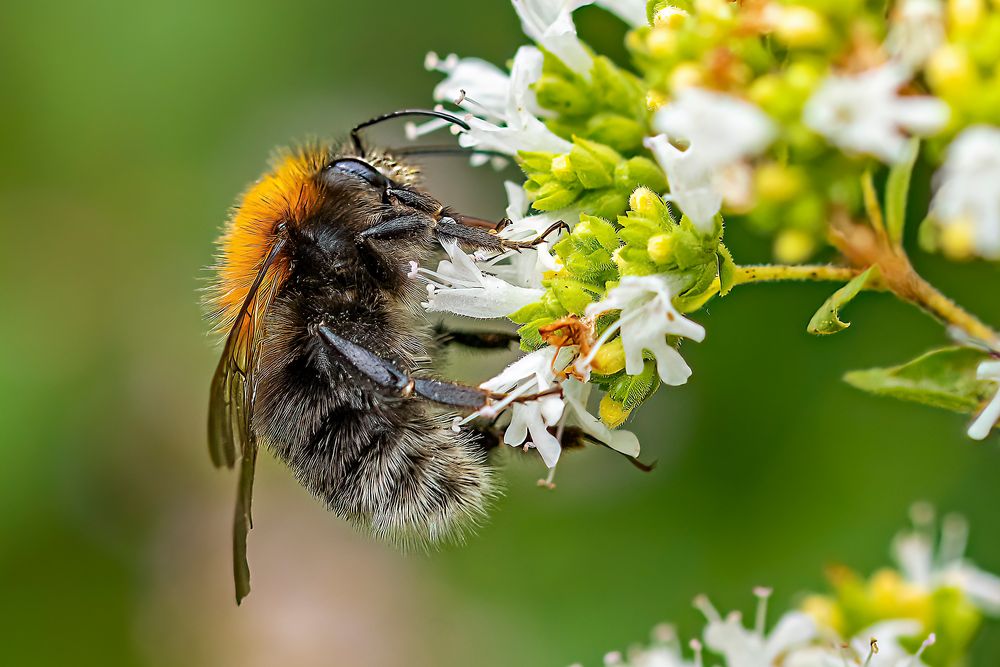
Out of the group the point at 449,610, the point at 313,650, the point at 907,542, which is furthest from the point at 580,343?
the point at 313,650

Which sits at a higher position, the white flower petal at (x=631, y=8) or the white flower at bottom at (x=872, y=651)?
the white flower petal at (x=631, y=8)

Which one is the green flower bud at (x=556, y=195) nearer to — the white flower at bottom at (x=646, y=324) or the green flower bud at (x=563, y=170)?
the green flower bud at (x=563, y=170)

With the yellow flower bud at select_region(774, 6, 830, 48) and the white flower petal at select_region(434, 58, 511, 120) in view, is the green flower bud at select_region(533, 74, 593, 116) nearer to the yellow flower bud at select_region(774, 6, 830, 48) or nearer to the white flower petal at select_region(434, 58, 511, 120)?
the white flower petal at select_region(434, 58, 511, 120)

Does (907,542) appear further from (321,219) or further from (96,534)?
(96,534)

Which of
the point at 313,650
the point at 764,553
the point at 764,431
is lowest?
the point at 313,650

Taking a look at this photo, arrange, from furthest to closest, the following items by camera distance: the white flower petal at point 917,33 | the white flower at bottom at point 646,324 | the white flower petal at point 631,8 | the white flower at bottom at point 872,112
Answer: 1. the white flower petal at point 631,8
2. the white flower at bottom at point 646,324
3. the white flower petal at point 917,33
4. the white flower at bottom at point 872,112

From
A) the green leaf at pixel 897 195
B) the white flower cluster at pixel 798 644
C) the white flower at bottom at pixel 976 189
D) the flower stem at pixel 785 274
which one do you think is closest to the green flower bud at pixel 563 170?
the flower stem at pixel 785 274
